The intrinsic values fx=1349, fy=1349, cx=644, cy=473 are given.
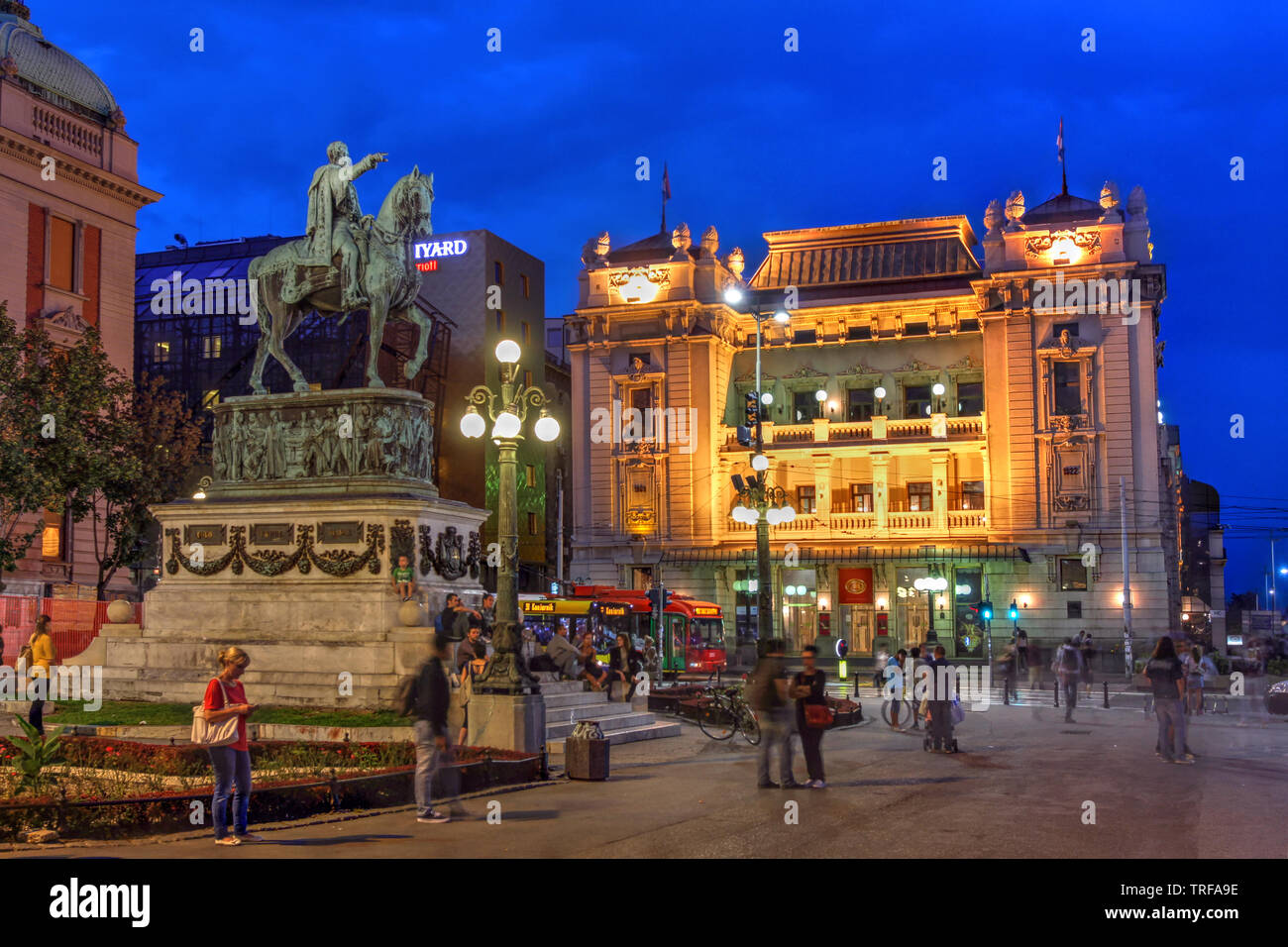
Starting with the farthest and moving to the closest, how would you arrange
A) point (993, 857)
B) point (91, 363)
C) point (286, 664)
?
A: point (91, 363)
point (286, 664)
point (993, 857)

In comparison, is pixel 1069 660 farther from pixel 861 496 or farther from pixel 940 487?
pixel 861 496

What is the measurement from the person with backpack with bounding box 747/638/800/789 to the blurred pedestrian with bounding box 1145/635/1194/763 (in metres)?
6.90

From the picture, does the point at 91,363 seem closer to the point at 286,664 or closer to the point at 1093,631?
the point at 286,664

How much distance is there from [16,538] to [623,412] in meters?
33.1

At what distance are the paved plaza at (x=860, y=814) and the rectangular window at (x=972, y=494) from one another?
133 feet

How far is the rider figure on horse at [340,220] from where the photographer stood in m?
23.2

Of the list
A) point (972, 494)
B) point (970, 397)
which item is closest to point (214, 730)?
point (972, 494)

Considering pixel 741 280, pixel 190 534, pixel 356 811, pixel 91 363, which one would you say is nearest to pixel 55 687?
pixel 190 534

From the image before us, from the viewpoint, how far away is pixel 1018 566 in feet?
194

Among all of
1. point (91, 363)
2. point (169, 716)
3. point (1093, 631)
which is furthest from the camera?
point (1093, 631)

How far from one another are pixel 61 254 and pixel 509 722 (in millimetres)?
31600

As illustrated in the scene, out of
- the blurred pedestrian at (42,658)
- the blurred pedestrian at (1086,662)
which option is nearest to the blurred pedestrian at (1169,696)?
the blurred pedestrian at (42,658)

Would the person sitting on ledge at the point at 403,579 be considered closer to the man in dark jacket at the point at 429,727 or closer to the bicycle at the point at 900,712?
the man in dark jacket at the point at 429,727

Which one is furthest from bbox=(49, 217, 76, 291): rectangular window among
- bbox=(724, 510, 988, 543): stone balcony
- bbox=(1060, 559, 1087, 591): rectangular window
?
bbox=(1060, 559, 1087, 591): rectangular window
